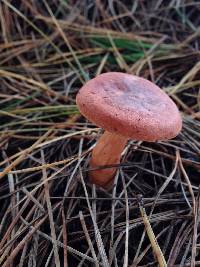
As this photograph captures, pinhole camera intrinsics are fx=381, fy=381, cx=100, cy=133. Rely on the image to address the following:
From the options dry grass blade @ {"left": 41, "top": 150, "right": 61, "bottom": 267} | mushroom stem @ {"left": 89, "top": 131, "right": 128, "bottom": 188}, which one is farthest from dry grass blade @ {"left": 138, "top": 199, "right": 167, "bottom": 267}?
dry grass blade @ {"left": 41, "top": 150, "right": 61, "bottom": 267}

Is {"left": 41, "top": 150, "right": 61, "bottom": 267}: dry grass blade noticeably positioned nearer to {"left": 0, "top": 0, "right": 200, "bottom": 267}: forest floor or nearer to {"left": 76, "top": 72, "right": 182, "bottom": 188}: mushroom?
{"left": 0, "top": 0, "right": 200, "bottom": 267}: forest floor

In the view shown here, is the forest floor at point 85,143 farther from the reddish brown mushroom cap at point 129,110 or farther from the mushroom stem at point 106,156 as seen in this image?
the reddish brown mushroom cap at point 129,110

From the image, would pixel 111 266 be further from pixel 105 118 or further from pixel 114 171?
pixel 105 118

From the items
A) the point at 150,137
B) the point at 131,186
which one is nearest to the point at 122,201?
the point at 131,186

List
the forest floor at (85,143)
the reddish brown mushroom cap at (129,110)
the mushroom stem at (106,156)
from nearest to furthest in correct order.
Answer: the reddish brown mushroom cap at (129,110) < the forest floor at (85,143) < the mushroom stem at (106,156)

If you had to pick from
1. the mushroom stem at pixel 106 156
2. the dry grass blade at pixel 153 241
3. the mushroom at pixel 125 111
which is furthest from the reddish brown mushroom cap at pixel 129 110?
the dry grass blade at pixel 153 241
